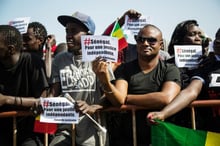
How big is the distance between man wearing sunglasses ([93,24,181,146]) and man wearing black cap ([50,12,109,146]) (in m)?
0.24

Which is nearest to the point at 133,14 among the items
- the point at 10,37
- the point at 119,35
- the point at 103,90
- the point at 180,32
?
the point at 119,35

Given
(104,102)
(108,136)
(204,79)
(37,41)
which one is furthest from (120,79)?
(37,41)

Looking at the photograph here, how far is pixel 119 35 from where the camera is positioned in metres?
5.28

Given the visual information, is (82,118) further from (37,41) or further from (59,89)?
(37,41)

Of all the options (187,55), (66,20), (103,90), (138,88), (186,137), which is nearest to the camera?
(186,137)

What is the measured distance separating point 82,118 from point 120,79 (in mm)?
565

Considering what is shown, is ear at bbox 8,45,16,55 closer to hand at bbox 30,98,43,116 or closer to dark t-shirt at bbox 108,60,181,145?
hand at bbox 30,98,43,116

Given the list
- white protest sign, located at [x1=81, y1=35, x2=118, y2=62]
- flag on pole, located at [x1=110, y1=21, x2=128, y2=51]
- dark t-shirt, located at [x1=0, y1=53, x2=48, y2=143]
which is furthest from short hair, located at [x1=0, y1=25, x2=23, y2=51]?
flag on pole, located at [x1=110, y1=21, x2=128, y2=51]

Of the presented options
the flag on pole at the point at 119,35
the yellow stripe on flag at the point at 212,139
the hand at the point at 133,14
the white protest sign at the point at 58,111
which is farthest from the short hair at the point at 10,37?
the yellow stripe on flag at the point at 212,139

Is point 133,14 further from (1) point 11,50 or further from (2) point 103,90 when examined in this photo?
(1) point 11,50

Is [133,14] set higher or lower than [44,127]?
higher

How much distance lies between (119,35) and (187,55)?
0.86 metres

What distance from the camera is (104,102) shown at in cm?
445

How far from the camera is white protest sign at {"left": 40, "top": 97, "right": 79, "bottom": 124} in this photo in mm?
4309
